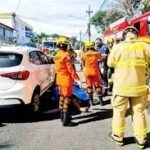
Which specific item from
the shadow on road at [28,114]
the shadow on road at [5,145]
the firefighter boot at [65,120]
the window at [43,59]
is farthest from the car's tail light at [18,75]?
the window at [43,59]

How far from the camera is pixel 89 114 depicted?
1016 centimetres

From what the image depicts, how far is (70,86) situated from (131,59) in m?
2.22

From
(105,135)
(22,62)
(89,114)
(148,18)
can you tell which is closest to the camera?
(105,135)

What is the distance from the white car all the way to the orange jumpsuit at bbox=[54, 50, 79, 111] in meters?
0.94

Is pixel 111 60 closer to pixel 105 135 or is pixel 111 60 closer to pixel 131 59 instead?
pixel 131 59

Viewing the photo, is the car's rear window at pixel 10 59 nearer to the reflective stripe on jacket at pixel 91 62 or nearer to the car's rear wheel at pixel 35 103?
the car's rear wheel at pixel 35 103

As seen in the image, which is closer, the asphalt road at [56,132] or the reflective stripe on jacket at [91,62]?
the asphalt road at [56,132]

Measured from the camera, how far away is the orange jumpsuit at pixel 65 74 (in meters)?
8.58

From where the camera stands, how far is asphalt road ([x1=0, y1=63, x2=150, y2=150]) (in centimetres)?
721

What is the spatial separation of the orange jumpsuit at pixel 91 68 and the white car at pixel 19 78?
1.49 m

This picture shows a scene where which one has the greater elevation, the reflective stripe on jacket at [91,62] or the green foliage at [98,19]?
the green foliage at [98,19]

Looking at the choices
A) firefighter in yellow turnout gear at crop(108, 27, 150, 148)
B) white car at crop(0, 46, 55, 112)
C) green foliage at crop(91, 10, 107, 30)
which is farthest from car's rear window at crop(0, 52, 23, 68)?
green foliage at crop(91, 10, 107, 30)

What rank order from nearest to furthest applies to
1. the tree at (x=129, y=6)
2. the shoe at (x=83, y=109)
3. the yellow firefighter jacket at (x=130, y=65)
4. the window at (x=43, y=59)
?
the yellow firefighter jacket at (x=130, y=65)
the shoe at (x=83, y=109)
the window at (x=43, y=59)
the tree at (x=129, y=6)

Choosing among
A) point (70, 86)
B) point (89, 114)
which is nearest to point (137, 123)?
point (70, 86)
